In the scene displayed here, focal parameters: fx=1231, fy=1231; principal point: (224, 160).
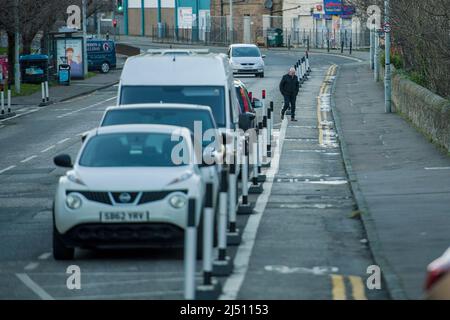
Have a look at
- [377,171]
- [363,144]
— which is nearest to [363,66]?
[363,144]

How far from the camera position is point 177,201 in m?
14.4

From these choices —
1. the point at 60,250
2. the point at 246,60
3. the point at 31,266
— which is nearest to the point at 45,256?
the point at 60,250

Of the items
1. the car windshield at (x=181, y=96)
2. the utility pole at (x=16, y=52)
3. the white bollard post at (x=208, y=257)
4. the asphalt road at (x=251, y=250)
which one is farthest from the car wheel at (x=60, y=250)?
the utility pole at (x=16, y=52)

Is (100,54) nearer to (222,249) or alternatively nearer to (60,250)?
(60,250)

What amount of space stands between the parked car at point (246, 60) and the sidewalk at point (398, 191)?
20.1 m

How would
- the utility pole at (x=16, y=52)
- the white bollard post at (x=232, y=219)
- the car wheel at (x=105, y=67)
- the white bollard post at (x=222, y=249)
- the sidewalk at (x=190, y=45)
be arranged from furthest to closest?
the sidewalk at (x=190, y=45) → the car wheel at (x=105, y=67) → the utility pole at (x=16, y=52) → the white bollard post at (x=232, y=219) → the white bollard post at (x=222, y=249)

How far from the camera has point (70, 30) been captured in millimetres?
66375

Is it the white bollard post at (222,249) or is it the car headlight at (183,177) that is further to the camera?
the car headlight at (183,177)

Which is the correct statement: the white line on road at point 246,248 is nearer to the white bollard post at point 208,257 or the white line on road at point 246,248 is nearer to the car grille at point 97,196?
the white bollard post at point 208,257

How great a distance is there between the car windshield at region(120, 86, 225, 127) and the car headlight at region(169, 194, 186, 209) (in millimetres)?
5434

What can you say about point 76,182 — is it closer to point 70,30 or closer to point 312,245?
point 312,245

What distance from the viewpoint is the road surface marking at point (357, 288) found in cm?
1232

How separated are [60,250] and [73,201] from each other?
27.3 inches

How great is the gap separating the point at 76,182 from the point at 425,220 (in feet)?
17.6
